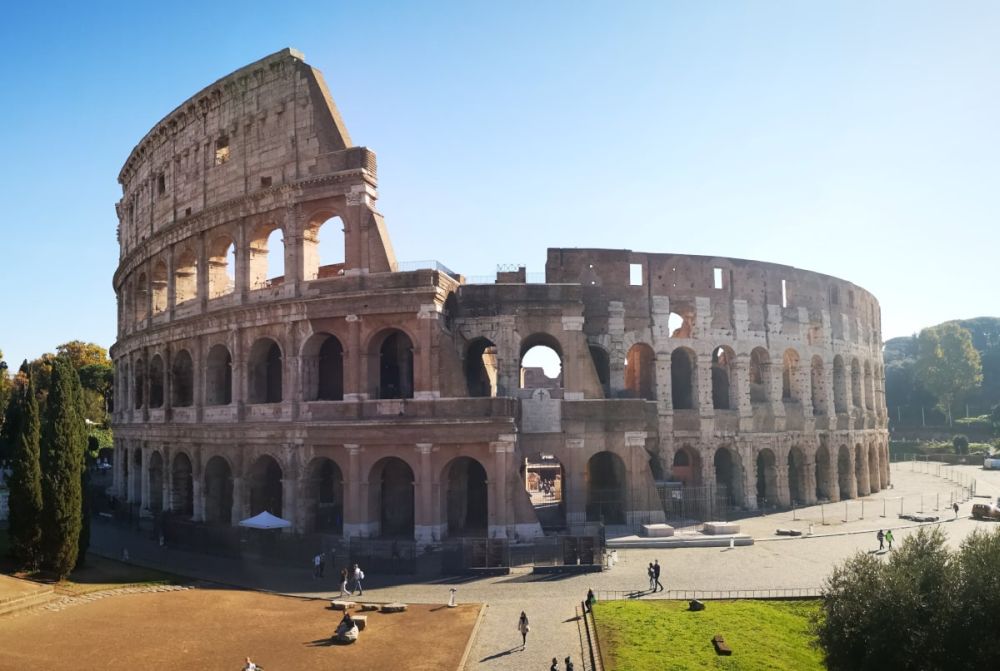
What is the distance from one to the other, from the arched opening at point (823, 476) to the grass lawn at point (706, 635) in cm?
2332

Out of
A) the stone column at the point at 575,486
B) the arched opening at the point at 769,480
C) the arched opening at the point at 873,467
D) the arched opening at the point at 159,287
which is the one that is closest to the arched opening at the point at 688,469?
the arched opening at the point at 769,480

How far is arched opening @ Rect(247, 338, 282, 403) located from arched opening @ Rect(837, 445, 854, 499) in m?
34.7

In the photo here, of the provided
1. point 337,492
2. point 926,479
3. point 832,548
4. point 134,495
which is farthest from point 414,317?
point 926,479

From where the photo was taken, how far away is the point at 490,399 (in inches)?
1118

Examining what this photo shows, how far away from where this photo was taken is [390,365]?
33.2 m

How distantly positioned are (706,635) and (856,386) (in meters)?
35.5

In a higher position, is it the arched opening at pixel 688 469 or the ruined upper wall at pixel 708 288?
the ruined upper wall at pixel 708 288

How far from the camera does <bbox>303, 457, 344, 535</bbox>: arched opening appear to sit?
30.5 metres

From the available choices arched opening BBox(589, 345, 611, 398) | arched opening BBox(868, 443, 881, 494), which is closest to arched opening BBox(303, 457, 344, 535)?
arched opening BBox(589, 345, 611, 398)

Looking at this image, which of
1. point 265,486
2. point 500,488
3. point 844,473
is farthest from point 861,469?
point 265,486

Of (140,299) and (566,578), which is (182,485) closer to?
(140,299)

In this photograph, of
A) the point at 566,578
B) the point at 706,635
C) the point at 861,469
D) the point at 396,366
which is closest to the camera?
the point at 706,635

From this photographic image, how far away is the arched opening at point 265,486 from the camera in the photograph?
106 ft

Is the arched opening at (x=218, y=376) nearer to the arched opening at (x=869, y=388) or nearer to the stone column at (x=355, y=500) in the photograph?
the stone column at (x=355, y=500)
